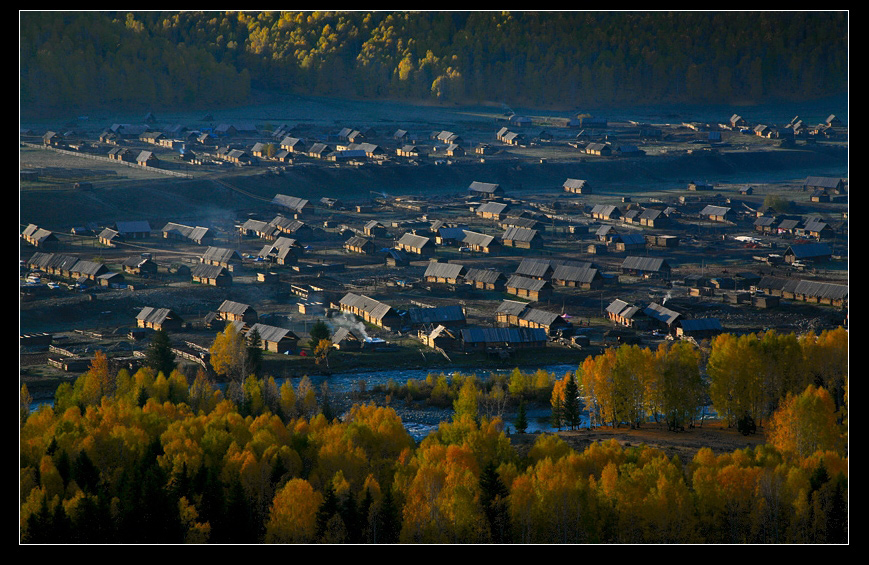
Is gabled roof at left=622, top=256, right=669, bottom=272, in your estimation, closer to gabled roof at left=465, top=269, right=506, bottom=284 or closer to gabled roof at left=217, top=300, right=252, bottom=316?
gabled roof at left=465, top=269, right=506, bottom=284

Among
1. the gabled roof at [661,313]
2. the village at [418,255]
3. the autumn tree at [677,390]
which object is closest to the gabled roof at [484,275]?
the village at [418,255]

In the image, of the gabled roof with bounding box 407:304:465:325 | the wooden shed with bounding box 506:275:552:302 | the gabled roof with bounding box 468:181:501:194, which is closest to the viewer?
the gabled roof with bounding box 407:304:465:325

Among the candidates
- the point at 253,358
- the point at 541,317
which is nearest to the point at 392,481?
the point at 253,358

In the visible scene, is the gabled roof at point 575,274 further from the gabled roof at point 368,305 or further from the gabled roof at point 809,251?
the gabled roof at point 809,251

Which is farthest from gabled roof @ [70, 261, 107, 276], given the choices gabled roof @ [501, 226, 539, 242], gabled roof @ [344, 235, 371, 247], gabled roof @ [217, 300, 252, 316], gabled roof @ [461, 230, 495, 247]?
gabled roof @ [501, 226, 539, 242]

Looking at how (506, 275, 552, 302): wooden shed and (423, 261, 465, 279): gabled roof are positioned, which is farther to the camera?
(423, 261, 465, 279): gabled roof
